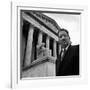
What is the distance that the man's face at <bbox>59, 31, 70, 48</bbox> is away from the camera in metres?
1.90

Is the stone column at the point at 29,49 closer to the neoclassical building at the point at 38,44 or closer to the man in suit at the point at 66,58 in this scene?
the neoclassical building at the point at 38,44

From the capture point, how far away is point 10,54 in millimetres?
1744

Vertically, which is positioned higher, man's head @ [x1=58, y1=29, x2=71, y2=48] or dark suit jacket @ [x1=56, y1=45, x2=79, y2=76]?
man's head @ [x1=58, y1=29, x2=71, y2=48]

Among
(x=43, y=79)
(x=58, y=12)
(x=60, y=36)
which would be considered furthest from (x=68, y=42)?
(x=43, y=79)

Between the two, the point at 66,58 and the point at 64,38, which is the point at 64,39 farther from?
the point at 66,58

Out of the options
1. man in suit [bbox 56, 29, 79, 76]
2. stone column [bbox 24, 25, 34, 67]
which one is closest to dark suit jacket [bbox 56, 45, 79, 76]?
man in suit [bbox 56, 29, 79, 76]

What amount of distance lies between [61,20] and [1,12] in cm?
52

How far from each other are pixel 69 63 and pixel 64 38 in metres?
0.23

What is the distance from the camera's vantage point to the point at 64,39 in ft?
6.30

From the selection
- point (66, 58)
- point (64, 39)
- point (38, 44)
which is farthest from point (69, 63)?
point (38, 44)

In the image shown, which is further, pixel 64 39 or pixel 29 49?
pixel 64 39

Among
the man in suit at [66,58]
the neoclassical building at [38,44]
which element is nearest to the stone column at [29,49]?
the neoclassical building at [38,44]

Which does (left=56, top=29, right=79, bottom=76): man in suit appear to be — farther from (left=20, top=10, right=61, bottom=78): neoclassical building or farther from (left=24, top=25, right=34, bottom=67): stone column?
(left=24, top=25, right=34, bottom=67): stone column

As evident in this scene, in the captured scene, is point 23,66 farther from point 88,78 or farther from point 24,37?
point 88,78
